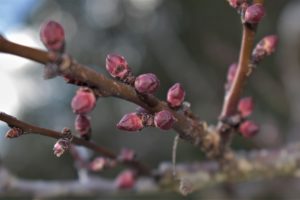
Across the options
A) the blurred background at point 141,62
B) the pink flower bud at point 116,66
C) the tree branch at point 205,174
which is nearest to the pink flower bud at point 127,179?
the tree branch at point 205,174

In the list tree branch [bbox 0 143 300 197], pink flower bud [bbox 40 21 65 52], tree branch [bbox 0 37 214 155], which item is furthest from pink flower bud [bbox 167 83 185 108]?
tree branch [bbox 0 143 300 197]

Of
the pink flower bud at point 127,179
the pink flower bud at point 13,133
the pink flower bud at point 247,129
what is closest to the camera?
the pink flower bud at point 13,133

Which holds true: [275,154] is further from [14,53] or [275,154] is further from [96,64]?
[96,64]

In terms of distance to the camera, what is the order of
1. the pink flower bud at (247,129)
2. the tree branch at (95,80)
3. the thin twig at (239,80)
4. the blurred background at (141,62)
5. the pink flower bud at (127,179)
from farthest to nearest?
the blurred background at (141,62), the pink flower bud at (127,179), the pink flower bud at (247,129), the thin twig at (239,80), the tree branch at (95,80)

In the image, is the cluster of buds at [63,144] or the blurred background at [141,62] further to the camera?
the blurred background at [141,62]

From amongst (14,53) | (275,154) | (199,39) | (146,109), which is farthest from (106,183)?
(199,39)

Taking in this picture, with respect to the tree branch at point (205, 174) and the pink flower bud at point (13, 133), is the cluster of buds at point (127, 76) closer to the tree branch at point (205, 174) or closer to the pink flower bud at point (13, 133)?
the pink flower bud at point (13, 133)

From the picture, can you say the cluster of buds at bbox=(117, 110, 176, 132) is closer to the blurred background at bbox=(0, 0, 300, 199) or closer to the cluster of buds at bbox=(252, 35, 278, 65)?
the cluster of buds at bbox=(252, 35, 278, 65)

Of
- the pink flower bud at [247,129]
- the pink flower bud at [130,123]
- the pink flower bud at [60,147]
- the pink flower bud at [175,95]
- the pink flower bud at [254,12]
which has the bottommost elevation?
the pink flower bud at [60,147]
